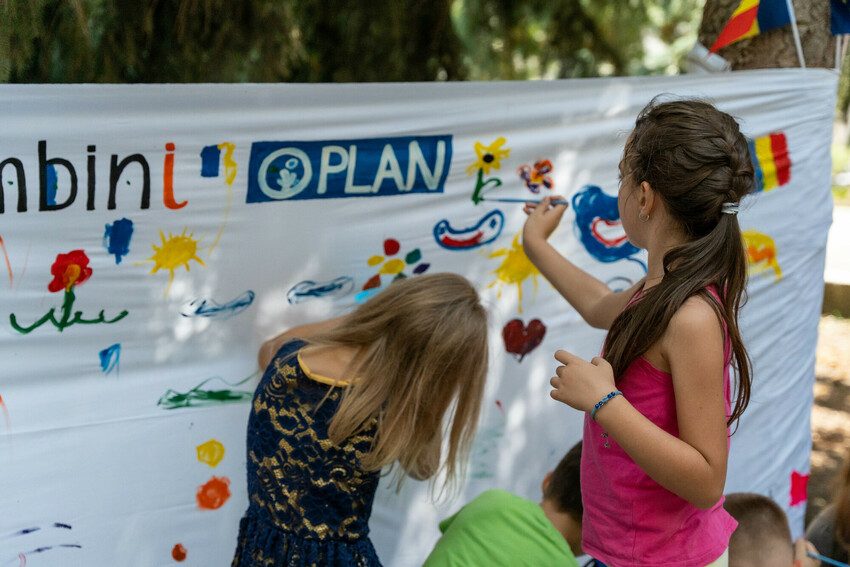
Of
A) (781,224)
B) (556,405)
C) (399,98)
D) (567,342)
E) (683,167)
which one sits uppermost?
(683,167)

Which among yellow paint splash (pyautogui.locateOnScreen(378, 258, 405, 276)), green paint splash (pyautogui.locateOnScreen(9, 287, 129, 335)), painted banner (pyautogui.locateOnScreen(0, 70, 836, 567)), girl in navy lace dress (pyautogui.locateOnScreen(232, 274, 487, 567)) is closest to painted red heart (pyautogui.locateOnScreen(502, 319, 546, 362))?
painted banner (pyautogui.locateOnScreen(0, 70, 836, 567))

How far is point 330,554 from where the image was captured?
1965 mm

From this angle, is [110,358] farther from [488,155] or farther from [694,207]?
[694,207]

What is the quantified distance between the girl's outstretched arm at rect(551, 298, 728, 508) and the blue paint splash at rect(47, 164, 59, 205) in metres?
1.19

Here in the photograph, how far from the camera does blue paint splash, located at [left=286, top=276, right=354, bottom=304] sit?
239 cm

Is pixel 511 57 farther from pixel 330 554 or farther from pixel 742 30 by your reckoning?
pixel 330 554

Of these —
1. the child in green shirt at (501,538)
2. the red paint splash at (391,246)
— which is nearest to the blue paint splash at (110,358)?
the red paint splash at (391,246)

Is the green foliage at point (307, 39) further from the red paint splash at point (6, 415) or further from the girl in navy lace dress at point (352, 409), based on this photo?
the girl in navy lace dress at point (352, 409)

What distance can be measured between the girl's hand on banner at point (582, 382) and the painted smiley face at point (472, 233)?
1014mm

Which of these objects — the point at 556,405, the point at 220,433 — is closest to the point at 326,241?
the point at 220,433

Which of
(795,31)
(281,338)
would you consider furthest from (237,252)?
(795,31)

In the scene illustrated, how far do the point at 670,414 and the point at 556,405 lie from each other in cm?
119

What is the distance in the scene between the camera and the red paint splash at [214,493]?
7.69ft

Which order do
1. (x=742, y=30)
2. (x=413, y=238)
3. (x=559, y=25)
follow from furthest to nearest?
(x=559, y=25)
(x=742, y=30)
(x=413, y=238)
